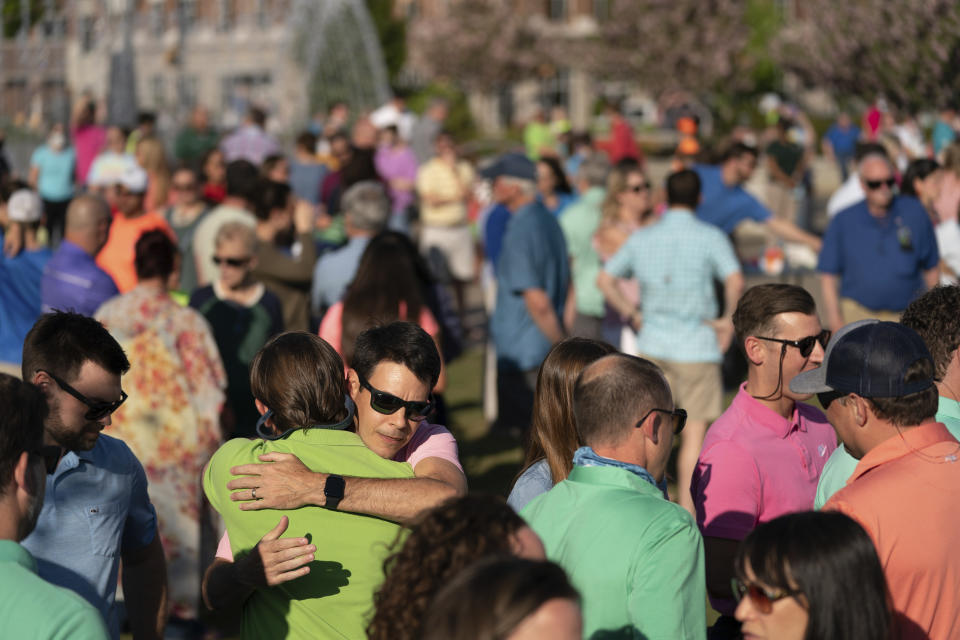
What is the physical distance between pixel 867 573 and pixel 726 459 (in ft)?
4.69

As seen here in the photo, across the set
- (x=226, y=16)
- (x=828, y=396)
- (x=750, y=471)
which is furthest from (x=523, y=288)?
(x=226, y=16)

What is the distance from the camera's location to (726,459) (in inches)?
158

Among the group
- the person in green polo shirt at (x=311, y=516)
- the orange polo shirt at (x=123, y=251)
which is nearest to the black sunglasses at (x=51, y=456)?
the person in green polo shirt at (x=311, y=516)

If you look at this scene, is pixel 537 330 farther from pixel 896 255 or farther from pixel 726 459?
pixel 726 459

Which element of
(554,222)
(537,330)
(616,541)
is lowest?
(537,330)

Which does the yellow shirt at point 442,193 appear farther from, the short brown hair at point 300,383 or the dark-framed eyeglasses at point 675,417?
the dark-framed eyeglasses at point 675,417

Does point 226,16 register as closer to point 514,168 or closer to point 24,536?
point 514,168

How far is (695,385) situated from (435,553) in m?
5.38

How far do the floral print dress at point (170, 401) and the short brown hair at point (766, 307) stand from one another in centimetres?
272

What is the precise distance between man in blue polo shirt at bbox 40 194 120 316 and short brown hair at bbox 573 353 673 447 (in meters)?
4.02

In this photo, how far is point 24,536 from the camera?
8.62 feet

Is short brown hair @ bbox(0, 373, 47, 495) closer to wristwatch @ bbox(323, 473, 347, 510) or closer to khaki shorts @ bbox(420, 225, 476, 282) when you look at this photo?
wristwatch @ bbox(323, 473, 347, 510)

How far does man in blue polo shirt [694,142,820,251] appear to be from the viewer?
933 centimetres

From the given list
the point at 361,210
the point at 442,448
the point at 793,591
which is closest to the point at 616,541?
the point at 793,591
